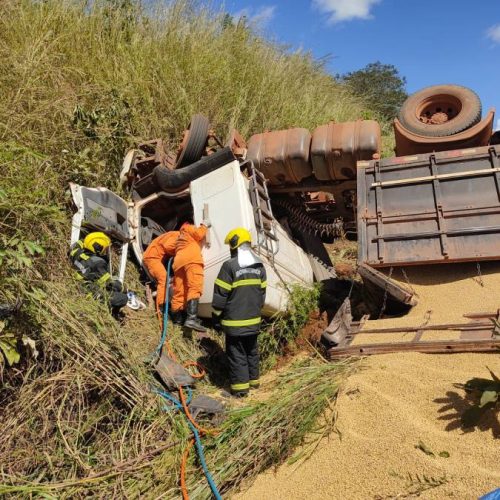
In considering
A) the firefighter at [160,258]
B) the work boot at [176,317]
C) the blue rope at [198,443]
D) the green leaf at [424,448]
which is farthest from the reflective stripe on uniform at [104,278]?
the green leaf at [424,448]

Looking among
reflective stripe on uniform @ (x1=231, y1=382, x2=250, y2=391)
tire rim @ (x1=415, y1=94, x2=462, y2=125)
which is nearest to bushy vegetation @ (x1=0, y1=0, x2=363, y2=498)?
reflective stripe on uniform @ (x1=231, y1=382, x2=250, y2=391)

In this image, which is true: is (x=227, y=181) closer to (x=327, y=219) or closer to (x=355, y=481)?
(x=327, y=219)

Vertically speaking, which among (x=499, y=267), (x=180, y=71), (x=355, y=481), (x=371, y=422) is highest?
(x=180, y=71)

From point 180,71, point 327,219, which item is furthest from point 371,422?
point 180,71

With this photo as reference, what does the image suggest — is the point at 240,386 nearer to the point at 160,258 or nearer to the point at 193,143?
the point at 160,258

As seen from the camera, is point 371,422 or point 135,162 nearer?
point 371,422

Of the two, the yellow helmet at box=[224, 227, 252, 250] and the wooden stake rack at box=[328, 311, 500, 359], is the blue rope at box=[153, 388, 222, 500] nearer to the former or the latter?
the wooden stake rack at box=[328, 311, 500, 359]

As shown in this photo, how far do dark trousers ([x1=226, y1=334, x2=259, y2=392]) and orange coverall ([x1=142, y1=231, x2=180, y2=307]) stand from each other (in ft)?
3.89

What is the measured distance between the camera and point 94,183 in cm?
599

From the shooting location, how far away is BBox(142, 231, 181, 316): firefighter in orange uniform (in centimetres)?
542

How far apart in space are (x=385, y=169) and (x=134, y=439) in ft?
12.8

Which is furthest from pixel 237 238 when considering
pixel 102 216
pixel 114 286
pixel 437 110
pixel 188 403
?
pixel 437 110

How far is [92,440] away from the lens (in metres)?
3.41

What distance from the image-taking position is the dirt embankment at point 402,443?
261 cm
